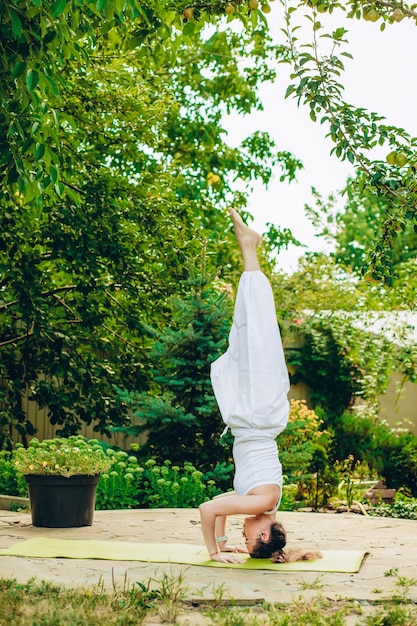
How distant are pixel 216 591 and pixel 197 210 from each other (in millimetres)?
10668

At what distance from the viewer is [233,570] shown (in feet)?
16.6

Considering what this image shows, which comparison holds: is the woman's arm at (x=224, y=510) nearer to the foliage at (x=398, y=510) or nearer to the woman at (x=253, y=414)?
the woman at (x=253, y=414)

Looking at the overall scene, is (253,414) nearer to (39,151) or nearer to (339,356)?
(39,151)

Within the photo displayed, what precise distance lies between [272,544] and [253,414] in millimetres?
801

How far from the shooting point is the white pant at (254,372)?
211 inches

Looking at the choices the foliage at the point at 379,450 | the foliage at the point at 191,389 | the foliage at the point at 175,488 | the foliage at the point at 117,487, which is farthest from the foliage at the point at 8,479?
the foliage at the point at 379,450

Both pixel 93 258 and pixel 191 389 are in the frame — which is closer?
pixel 191 389

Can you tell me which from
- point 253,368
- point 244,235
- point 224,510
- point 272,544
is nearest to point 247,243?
point 244,235

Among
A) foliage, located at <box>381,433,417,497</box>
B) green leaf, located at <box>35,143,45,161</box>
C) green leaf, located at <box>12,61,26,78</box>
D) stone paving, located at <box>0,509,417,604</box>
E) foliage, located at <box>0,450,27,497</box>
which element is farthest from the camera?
foliage, located at <box>381,433,417,497</box>

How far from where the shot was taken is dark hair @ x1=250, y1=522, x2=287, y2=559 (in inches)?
208

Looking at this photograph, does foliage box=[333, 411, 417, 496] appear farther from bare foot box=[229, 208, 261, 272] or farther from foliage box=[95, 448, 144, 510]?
bare foot box=[229, 208, 261, 272]

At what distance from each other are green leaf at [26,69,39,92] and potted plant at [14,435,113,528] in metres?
3.16

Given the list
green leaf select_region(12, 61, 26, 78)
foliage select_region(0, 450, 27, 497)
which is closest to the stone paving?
foliage select_region(0, 450, 27, 497)

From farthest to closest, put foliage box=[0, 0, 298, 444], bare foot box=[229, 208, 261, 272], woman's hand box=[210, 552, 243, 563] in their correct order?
1. foliage box=[0, 0, 298, 444]
2. bare foot box=[229, 208, 261, 272]
3. woman's hand box=[210, 552, 243, 563]
